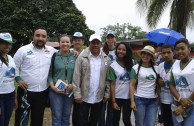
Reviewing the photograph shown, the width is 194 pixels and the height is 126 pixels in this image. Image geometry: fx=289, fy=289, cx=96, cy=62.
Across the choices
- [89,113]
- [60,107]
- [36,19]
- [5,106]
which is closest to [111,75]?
[89,113]

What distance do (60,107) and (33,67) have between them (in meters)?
0.91

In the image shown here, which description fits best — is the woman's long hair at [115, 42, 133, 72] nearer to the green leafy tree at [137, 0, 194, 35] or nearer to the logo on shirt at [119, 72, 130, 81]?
the logo on shirt at [119, 72, 130, 81]

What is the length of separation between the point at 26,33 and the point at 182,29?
16.4 metres

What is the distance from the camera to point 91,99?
5371 millimetres

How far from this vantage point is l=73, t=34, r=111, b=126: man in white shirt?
530 centimetres

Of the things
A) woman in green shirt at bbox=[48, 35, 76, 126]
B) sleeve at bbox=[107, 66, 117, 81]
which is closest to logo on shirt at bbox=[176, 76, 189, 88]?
sleeve at bbox=[107, 66, 117, 81]

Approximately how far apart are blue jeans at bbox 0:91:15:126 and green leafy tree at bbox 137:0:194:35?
11.3m

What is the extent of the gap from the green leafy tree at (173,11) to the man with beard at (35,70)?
34.5 feet

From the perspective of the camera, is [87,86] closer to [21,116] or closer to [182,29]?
[21,116]

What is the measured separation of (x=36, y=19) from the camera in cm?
2741

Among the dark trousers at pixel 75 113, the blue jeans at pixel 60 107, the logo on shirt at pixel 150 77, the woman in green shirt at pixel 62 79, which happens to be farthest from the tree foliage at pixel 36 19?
the logo on shirt at pixel 150 77

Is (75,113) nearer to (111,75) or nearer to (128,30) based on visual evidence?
(111,75)

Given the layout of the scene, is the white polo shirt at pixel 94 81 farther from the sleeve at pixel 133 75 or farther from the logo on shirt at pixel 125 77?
the sleeve at pixel 133 75

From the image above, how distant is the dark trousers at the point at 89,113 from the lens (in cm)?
540
